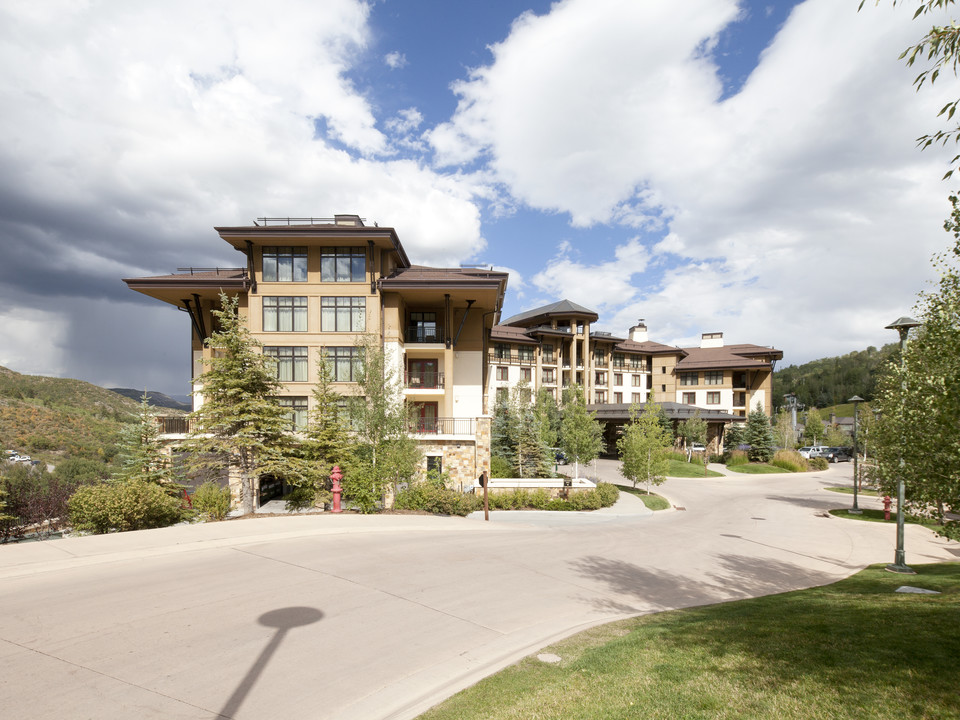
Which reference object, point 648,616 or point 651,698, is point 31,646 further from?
point 648,616

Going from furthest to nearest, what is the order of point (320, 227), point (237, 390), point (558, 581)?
point (320, 227)
point (237, 390)
point (558, 581)

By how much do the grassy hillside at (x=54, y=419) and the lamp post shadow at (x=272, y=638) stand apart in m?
35.5

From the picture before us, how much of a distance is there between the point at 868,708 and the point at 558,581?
300 inches

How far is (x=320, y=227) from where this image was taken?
2705 centimetres

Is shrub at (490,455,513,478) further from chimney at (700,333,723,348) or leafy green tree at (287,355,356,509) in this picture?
chimney at (700,333,723,348)

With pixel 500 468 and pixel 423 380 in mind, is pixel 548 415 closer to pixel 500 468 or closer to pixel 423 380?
pixel 500 468

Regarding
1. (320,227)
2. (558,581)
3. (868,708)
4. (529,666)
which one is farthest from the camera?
(320,227)

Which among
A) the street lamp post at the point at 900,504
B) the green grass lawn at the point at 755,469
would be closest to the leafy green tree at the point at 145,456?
the street lamp post at the point at 900,504

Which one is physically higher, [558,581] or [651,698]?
[651,698]

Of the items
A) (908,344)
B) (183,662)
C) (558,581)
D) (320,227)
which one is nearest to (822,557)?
(908,344)

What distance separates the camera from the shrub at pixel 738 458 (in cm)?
4953

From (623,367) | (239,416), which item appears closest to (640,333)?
(623,367)

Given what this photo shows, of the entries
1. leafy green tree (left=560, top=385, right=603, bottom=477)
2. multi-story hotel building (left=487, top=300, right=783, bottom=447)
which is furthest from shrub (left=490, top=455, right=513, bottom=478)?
multi-story hotel building (left=487, top=300, right=783, bottom=447)

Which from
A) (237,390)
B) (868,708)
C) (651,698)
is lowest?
(651,698)
